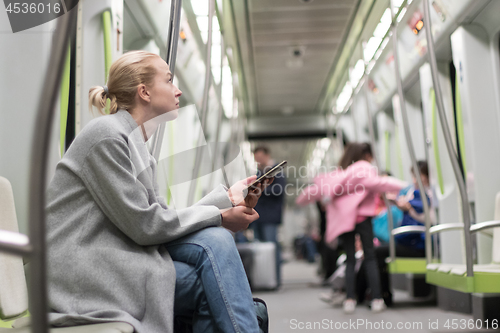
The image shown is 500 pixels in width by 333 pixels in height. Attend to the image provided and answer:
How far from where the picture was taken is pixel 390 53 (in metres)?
5.85

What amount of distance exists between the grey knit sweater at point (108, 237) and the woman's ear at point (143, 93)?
0.21 metres

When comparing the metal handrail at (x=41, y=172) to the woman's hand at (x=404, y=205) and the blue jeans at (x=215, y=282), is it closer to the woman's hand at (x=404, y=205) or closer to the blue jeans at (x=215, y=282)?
the blue jeans at (x=215, y=282)

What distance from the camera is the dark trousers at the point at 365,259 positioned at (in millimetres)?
3666

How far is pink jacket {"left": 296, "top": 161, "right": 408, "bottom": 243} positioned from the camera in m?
3.75

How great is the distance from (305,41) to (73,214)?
199 inches

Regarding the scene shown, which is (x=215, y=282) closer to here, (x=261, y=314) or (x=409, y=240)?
(x=261, y=314)

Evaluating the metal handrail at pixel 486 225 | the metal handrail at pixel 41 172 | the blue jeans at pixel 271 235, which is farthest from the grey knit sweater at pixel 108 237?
the blue jeans at pixel 271 235

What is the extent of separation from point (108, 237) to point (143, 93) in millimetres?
520

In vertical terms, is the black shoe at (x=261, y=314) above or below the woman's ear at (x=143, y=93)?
below

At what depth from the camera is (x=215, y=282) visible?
48.8 inches

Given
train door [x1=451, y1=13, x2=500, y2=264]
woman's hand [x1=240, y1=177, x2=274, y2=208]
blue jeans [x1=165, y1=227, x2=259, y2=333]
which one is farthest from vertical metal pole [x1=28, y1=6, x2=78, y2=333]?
train door [x1=451, y1=13, x2=500, y2=264]
